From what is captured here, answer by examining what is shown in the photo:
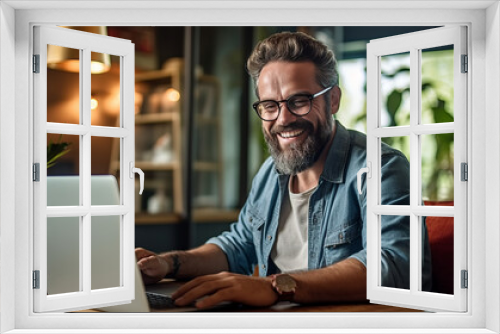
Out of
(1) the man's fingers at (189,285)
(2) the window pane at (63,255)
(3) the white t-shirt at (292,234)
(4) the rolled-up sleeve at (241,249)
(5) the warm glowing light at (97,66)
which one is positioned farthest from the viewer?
(4) the rolled-up sleeve at (241,249)

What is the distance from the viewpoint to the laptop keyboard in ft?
9.57

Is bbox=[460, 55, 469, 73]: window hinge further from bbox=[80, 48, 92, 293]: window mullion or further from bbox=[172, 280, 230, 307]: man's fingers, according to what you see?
bbox=[80, 48, 92, 293]: window mullion

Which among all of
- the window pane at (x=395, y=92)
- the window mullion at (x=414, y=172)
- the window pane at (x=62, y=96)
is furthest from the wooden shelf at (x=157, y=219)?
the window mullion at (x=414, y=172)

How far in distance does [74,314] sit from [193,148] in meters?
3.31

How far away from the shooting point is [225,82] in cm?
584

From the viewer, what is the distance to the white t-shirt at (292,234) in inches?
152

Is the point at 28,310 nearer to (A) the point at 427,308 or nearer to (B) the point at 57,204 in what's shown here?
(B) the point at 57,204

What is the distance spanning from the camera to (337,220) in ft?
11.7

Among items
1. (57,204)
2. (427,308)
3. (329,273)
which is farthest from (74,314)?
(427,308)

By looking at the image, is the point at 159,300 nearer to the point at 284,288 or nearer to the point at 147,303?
the point at 147,303

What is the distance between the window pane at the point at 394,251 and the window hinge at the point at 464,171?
46cm

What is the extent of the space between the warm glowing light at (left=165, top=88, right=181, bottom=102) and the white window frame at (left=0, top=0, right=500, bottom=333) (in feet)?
10.4

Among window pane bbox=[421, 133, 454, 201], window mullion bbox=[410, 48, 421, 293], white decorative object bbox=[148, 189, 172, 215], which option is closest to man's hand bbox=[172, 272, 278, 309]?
window mullion bbox=[410, 48, 421, 293]

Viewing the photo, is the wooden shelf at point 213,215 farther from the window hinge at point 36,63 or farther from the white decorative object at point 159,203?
the window hinge at point 36,63
